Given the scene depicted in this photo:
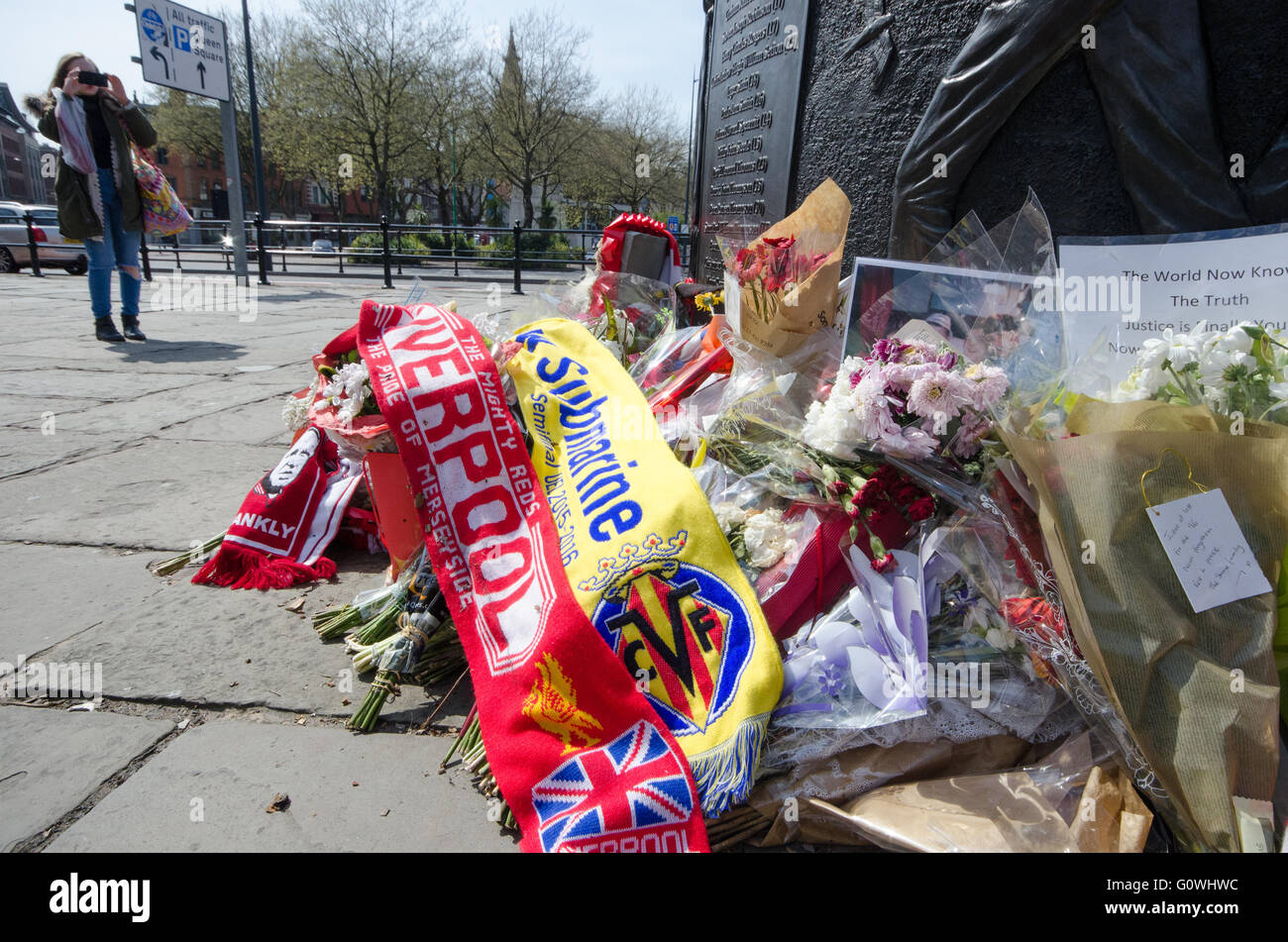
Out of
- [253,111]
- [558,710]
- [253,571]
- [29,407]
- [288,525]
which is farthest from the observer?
[253,111]

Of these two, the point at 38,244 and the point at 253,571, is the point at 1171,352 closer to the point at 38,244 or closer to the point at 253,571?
the point at 253,571

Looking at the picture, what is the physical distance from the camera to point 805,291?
2533 mm

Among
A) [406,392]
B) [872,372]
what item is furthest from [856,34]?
[406,392]

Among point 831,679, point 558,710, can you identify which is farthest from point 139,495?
point 831,679

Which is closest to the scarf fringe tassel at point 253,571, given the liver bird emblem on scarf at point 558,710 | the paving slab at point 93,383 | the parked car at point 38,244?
the liver bird emblem on scarf at point 558,710

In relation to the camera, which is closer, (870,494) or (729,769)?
(729,769)

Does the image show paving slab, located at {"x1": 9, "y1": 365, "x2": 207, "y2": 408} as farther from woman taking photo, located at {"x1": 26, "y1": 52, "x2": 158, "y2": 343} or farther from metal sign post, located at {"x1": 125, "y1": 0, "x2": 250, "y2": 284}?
metal sign post, located at {"x1": 125, "y1": 0, "x2": 250, "y2": 284}

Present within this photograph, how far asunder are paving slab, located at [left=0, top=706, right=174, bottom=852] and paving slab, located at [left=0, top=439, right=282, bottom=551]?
119 cm

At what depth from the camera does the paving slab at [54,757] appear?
1.83 metres

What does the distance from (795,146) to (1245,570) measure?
9.04 ft

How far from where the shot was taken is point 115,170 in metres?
6.81

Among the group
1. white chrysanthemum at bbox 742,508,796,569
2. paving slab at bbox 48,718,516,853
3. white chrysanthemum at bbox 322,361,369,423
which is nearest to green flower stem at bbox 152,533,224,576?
white chrysanthemum at bbox 322,361,369,423

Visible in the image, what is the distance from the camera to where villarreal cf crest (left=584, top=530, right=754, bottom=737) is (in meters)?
1.97

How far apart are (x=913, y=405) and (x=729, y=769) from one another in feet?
3.39
